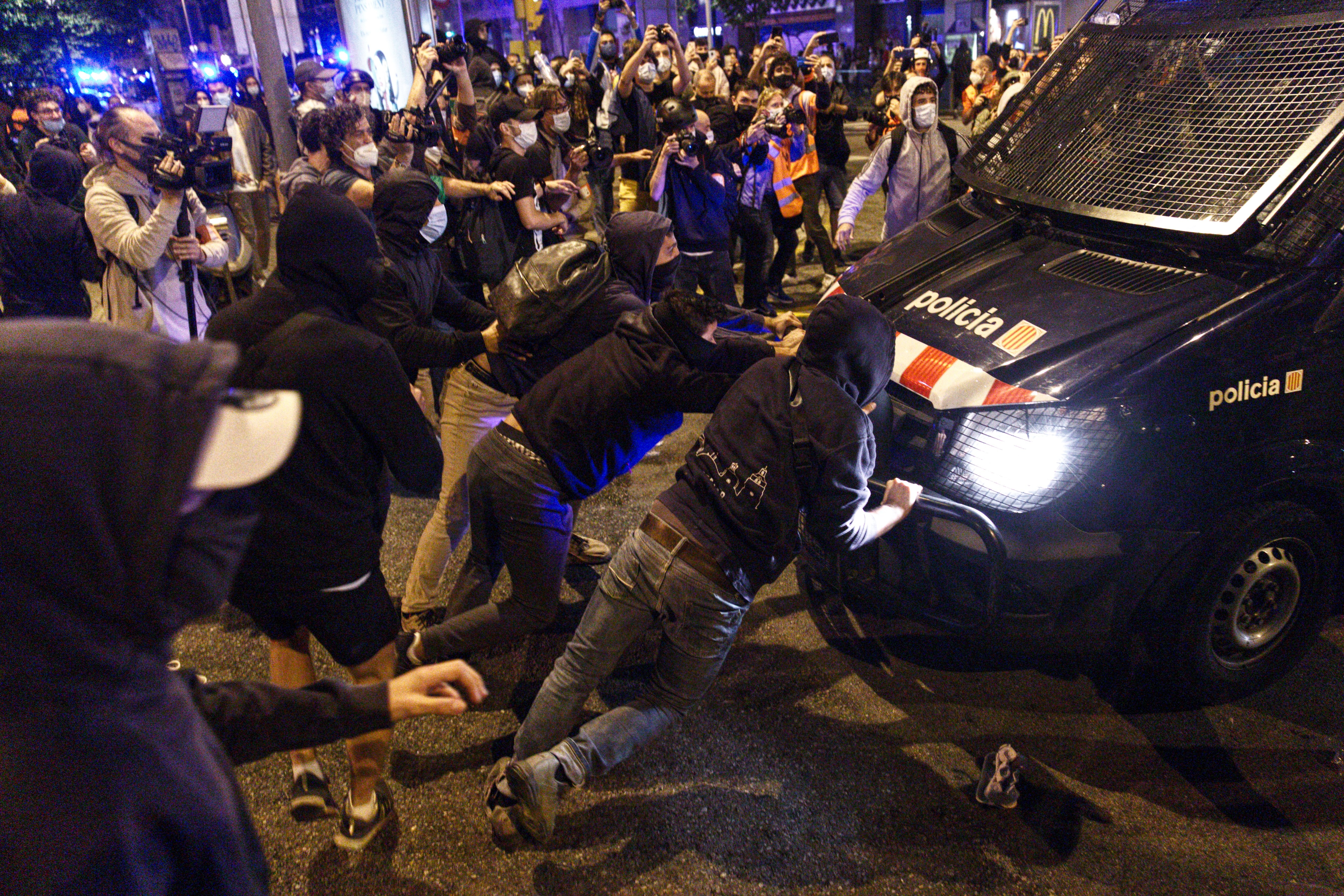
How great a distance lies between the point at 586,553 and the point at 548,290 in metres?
1.62

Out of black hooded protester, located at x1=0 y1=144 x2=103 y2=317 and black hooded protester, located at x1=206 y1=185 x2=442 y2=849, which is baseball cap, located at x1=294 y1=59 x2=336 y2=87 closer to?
black hooded protester, located at x1=0 y1=144 x2=103 y2=317

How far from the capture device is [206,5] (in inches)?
1481

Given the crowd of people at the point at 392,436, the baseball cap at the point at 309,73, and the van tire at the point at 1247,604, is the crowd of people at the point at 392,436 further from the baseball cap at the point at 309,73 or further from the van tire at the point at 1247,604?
the baseball cap at the point at 309,73

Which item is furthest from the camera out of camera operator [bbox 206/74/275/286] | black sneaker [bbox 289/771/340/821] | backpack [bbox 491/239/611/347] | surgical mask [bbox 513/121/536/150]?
camera operator [bbox 206/74/275/286]

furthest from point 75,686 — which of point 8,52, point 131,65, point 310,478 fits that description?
point 131,65

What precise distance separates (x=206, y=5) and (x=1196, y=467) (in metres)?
43.8

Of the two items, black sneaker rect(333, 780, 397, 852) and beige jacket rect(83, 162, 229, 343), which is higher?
beige jacket rect(83, 162, 229, 343)

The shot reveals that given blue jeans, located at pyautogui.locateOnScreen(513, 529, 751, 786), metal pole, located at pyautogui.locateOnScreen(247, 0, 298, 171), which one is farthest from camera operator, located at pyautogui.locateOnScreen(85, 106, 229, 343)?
metal pole, located at pyautogui.locateOnScreen(247, 0, 298, 171)

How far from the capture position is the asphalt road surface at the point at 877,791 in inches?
111

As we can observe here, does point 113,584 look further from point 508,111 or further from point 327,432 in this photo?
point 508,111

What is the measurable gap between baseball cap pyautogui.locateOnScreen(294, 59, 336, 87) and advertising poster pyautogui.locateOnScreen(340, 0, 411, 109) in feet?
3.00

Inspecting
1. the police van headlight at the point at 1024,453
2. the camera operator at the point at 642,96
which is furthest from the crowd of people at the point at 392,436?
the camera operator at the point at 642,96

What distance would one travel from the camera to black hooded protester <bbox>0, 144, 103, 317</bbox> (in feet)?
16.1

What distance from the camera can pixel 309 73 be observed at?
34.9ft
